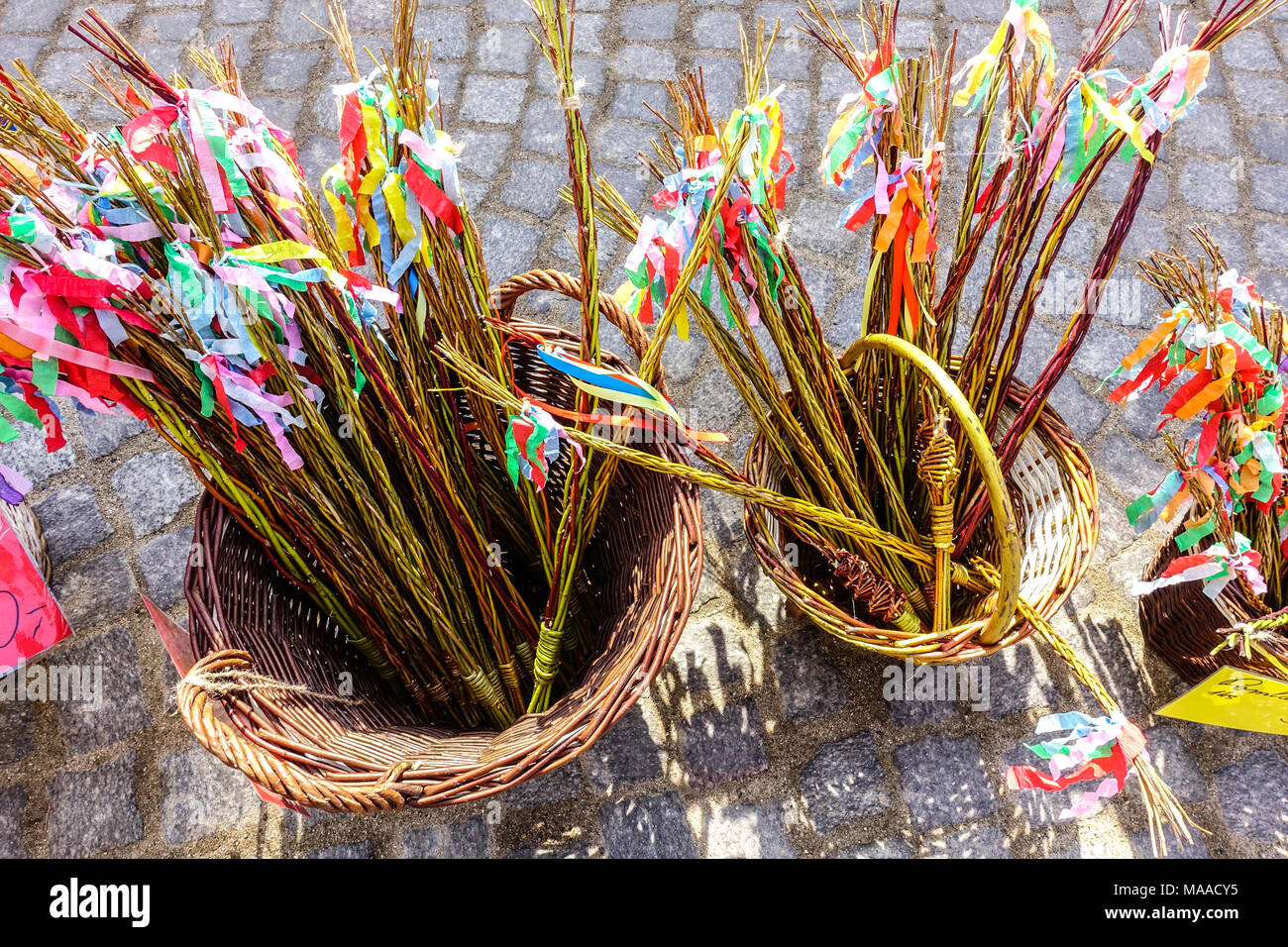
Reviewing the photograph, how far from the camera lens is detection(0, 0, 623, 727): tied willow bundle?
94cm

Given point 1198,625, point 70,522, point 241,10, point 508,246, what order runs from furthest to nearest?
point 241,10
point 508,246
point 70,522
point 1198,625

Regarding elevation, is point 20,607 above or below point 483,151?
below

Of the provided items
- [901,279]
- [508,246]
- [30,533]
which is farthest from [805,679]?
[30,533]

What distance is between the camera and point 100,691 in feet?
5.18

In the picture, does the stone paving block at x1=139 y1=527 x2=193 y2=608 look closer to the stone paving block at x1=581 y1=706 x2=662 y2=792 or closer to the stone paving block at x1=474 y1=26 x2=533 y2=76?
the stone paving block at x1=581 y1=706 x2=662 y2=792

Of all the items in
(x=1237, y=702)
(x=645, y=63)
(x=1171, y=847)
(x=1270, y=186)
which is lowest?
(x=1171, y=847)

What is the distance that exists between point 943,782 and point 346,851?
983 millimetres

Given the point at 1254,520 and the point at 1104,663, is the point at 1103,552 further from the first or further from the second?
the point at 1254,520

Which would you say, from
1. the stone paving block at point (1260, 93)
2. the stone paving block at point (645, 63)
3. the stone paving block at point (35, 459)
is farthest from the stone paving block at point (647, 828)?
the stone paving block at point (1260, 93)

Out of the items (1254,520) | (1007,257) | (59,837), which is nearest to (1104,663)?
(1254,520)

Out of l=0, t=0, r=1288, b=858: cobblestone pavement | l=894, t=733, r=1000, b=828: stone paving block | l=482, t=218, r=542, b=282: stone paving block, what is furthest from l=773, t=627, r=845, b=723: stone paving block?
l=482, t=218, r=542, b=282: stone paving block

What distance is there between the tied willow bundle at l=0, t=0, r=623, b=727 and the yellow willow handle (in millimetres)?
395

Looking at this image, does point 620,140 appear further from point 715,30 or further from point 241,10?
point 241,10

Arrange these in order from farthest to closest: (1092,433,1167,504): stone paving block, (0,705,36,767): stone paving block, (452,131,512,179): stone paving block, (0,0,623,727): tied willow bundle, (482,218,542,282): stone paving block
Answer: (452,131,512,179): stone paving block
(482,218,542,282): stone paving block
(1092,433,1167,504): stone paving block
(0,705,36,767): stone paving block
(0,0,623,727): tied willow bundle
